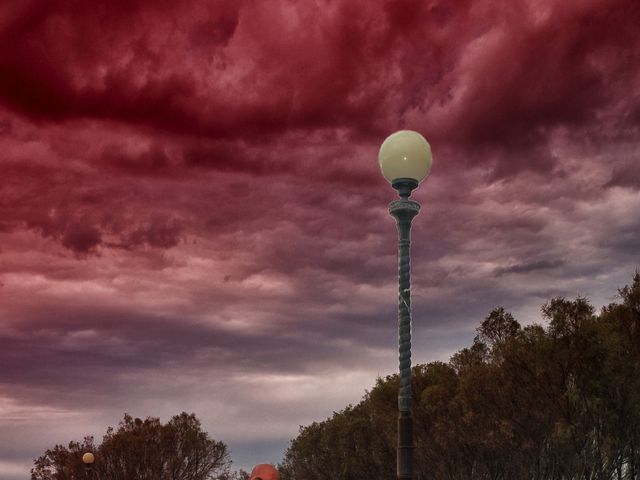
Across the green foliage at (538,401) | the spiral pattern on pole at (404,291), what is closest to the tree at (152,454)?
the green foliage at (538,401)

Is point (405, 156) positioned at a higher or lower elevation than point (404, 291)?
higher

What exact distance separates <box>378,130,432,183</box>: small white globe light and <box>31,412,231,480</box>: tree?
7025 centimetres

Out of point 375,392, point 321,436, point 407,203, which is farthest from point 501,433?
point 321,436

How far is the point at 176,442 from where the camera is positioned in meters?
77.9

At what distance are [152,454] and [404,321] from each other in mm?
71021

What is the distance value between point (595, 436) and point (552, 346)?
17.7ft

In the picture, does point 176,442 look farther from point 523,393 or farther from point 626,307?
A: point 626,307

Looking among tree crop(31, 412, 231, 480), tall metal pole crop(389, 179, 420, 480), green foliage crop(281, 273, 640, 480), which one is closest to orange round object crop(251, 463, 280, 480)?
tall metal pole crop(389, 179, 420, 480)

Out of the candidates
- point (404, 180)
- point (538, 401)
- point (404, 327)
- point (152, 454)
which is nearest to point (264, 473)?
point (404, 327)

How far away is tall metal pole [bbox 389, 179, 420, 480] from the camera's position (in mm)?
10367

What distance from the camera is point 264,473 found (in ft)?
32.4

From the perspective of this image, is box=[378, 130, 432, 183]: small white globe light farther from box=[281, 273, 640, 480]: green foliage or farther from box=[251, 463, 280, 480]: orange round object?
box=[281, 273, 640, 480]: green foliage

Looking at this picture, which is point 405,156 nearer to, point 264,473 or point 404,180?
point 404,180

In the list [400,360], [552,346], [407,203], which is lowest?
[400,360]
